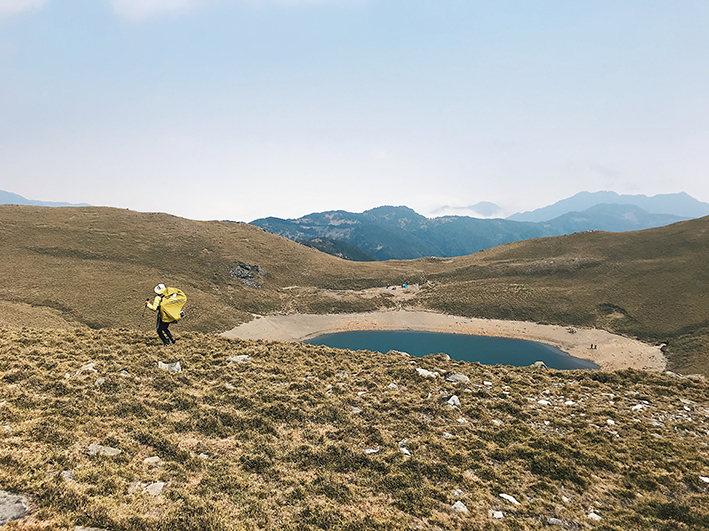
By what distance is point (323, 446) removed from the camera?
1143 cm

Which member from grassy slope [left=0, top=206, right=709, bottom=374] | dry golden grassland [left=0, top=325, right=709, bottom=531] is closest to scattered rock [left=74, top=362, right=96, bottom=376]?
dry golden grassland [left=0, top=325, right=709, bottom=531]

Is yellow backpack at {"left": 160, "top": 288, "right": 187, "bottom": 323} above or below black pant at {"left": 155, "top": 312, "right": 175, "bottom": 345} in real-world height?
above

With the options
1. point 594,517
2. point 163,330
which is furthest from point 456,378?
point 163,330

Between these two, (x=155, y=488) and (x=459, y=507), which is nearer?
(x=155, y=488)

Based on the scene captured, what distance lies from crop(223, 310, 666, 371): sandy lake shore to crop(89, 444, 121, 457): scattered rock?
169 feet

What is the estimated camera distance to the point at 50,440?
29.9ft

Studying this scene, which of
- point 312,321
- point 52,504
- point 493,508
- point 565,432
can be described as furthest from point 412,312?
point 52,504

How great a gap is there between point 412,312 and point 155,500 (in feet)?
262

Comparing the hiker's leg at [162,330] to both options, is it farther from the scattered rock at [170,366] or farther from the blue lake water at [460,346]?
the blue lake water at [460,346]

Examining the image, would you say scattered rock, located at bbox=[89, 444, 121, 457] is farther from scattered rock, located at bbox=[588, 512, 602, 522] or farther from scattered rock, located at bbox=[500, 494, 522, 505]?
scattered rock, located at bbox=[588, 512, 602, 522]

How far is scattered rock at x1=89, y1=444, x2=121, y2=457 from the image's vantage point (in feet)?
29.5

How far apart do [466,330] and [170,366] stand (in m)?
68.4

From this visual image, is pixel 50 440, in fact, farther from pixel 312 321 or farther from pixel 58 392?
pixel 312 321

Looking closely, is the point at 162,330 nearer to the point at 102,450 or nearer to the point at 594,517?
→ the point at 102,450
